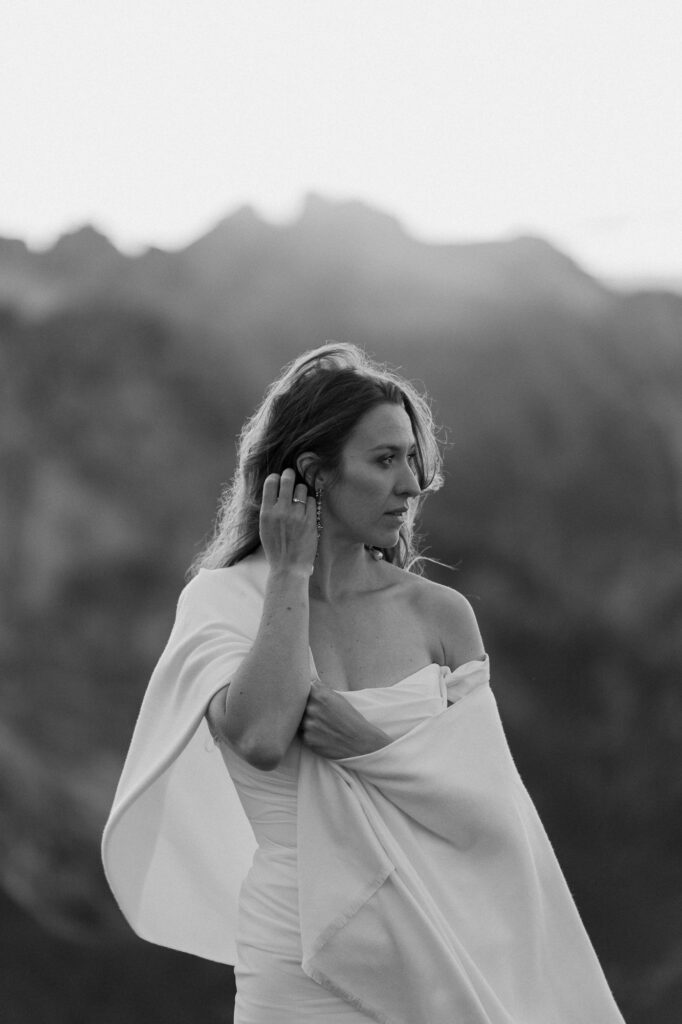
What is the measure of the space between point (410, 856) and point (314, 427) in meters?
0.67

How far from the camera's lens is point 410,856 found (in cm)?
186

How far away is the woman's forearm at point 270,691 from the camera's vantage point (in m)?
1.76

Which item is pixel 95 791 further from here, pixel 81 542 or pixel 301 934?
pixel 301 934

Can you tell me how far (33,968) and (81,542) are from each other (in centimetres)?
129

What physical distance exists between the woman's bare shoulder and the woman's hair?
5.2 inches

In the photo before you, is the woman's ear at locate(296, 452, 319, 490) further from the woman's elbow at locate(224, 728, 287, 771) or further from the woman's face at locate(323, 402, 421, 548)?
the woman's elbow at locate(224, 728, 287, 771)

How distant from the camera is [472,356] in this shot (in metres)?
3.91

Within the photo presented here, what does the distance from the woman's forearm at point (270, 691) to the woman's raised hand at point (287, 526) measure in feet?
0.25

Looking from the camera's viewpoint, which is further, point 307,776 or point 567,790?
point 567,790

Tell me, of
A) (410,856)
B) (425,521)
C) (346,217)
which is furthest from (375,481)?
(346,217)

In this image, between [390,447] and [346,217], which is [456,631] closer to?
[390,447]

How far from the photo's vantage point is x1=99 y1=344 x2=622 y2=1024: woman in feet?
5.91

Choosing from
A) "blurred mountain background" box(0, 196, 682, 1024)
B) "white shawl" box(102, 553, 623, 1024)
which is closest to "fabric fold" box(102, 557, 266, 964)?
"white shawl" box(102, 553, 623, 1024)

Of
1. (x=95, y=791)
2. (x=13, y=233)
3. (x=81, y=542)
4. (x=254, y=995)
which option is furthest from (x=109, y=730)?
(x=254, y=995)
